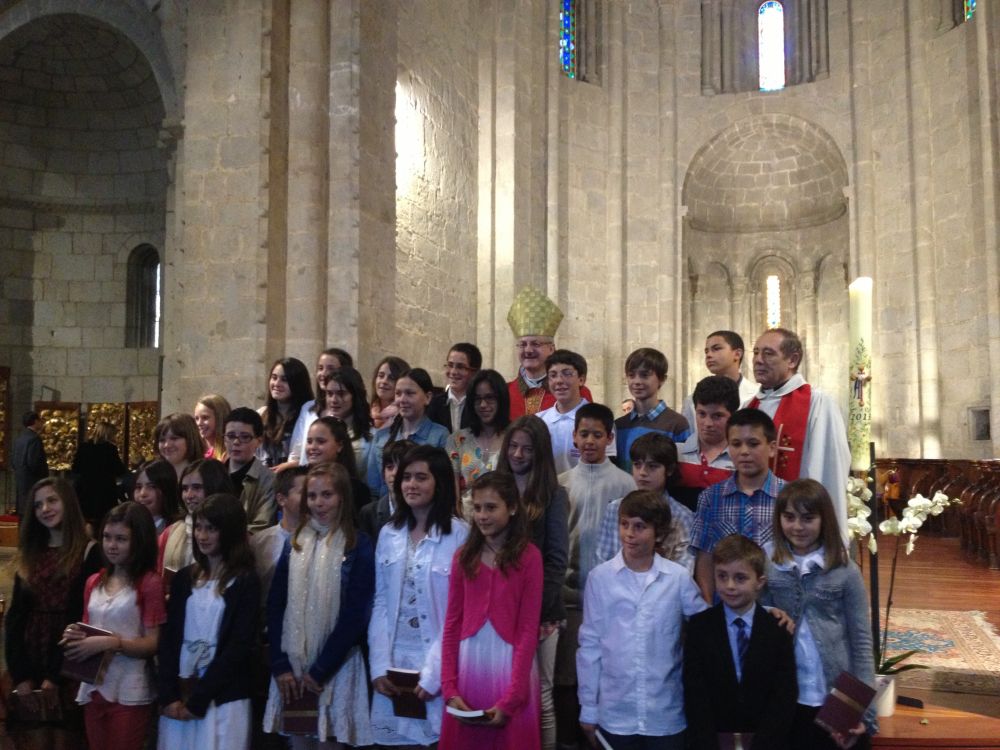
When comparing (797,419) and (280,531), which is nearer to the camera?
(280,531)

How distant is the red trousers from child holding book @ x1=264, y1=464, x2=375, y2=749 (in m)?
0.54

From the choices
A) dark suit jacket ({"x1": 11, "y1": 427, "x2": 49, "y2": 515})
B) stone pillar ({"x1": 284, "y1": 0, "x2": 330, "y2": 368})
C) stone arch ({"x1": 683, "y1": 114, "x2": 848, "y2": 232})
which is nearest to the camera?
stone pillar ({"x1": 284, "y1": 0, "x2": 330, "y2": 368})

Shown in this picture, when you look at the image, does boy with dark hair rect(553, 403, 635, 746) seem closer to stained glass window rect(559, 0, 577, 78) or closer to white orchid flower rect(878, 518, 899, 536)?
white orchid flower rect(878, 518, 899, 536)

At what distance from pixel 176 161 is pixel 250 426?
17.4ft

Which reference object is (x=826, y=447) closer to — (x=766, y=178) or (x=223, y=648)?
(x=223, y=648)

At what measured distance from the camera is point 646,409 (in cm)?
451

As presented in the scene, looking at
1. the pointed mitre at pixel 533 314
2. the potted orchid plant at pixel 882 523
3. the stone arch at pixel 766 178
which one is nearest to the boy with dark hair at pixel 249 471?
the potted orchid plant at pixel 882 523

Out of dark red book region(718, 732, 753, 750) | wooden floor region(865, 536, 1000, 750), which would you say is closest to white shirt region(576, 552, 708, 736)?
dark red book region(718, 732, 753, 750)

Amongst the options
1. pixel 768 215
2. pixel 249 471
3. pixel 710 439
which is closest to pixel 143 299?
pixel 249 471

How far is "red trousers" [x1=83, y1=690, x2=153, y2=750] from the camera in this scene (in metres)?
3.64

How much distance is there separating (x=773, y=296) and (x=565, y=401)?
1453cm

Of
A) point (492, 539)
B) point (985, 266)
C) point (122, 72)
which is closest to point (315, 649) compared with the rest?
point (492, 539)

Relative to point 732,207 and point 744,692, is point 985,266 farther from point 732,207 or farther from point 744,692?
point 744,692

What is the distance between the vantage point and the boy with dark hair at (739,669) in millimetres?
3104
